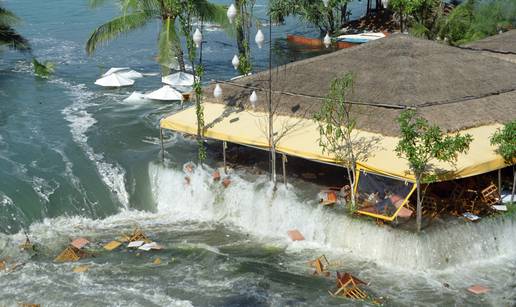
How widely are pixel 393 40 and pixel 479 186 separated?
25.9 feet

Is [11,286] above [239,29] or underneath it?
underneath

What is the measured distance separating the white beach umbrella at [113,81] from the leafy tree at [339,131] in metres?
18.1

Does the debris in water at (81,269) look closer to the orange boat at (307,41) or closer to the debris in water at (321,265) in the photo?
the debris in water at (321,265)

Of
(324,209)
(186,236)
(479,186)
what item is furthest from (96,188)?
(479,186)

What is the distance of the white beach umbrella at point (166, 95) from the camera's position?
1358 inches

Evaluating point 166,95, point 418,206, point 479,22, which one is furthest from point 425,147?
point 479,22

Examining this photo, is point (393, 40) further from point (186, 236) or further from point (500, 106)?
point (186, 236)

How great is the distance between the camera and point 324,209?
2164 cm

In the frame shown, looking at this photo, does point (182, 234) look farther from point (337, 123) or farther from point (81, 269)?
point (337, 123)

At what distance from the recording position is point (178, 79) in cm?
3684

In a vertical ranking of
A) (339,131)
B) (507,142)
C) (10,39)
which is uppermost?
(339,131)

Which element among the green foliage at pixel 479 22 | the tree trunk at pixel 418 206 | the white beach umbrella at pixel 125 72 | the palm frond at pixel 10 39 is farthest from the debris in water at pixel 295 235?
the palm frond at pixel 10 39

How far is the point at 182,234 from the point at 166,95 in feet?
43.7

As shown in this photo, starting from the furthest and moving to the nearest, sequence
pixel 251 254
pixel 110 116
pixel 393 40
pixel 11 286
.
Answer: pixel 110 116 < pixel 393 40 < pixel 251 254 < pixel 11 286
